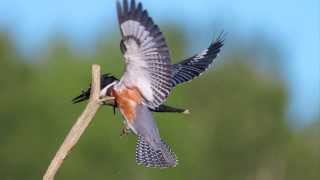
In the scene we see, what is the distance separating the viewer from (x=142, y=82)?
7.49 m

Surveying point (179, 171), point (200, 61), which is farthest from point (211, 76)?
point (200, 61)

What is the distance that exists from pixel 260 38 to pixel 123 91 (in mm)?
46202

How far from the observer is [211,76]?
47000 mm

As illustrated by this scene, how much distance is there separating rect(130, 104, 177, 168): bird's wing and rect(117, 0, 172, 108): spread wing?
0.12 meters

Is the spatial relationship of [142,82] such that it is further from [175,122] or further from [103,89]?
[175,122]

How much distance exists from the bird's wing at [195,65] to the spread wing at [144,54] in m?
0.48

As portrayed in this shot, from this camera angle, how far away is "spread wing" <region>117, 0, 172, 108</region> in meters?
7.29

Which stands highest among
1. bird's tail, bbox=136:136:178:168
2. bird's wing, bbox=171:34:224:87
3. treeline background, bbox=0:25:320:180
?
bird's wing, bbox=171:34:224:87

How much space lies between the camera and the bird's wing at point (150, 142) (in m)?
7.61

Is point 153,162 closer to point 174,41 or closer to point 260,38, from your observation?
point 174,41

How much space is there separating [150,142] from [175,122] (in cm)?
2418

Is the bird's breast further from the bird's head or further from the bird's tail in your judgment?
the bird's tail

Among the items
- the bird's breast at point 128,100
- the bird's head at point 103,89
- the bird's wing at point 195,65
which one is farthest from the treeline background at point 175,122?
the bird's head at point 103,89

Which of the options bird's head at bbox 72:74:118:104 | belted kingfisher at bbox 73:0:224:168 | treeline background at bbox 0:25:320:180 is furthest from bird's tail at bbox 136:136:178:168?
treeline background at bbox 0:25:320:180
